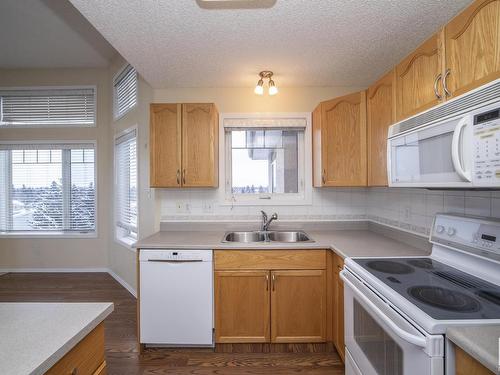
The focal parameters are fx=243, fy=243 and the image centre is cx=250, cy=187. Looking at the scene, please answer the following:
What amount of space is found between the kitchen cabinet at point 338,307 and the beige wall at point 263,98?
1.62m

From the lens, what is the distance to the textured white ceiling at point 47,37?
2320 mm

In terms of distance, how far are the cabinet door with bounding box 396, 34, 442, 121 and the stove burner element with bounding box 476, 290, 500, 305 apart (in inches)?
36.6

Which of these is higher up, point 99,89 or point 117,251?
point 99,89

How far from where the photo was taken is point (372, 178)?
1.99 metres

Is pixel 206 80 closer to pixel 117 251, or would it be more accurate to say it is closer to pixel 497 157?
pixel 497 157

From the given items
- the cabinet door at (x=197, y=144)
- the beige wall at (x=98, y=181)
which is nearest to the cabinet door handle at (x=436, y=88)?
the cabinet door at (x=197, y=144)

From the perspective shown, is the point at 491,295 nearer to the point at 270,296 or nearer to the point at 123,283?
the point at 270,296

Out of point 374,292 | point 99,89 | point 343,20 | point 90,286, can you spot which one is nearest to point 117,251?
point 90,286

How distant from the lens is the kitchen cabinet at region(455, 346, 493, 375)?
0.73 m

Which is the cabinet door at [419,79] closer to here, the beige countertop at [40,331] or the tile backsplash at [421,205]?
the tile backsplash at [421,205]

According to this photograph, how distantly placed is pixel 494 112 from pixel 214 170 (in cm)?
190

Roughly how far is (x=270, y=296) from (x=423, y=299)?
1170 millimetres

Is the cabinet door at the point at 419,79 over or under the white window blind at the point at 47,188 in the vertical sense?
over

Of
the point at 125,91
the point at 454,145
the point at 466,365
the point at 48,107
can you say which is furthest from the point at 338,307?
the point at 48,107
